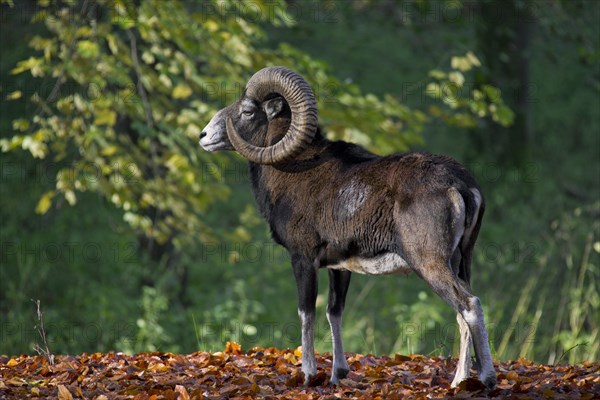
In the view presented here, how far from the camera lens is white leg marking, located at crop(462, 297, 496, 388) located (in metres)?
6.16

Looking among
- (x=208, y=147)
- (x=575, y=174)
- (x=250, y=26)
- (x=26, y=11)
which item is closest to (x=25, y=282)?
(x=26, y=11)

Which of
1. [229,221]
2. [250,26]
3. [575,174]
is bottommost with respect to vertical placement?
[229,221]

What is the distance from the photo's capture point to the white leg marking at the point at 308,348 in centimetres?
698

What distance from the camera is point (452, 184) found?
6.45m

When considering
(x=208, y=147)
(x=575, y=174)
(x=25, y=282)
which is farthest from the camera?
(x=575, y=174)

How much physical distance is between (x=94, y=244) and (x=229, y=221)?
5.75m

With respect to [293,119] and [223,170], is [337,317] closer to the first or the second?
[293,119]

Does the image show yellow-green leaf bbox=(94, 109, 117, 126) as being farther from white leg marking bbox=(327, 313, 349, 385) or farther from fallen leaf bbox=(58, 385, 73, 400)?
fallen leaf bbox=(58, 385, 73, 400)

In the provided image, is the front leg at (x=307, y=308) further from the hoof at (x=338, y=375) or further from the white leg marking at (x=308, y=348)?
the hoof at (x=338, y=375)

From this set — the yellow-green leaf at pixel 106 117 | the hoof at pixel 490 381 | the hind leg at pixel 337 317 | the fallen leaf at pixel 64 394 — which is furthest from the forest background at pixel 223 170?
the hoof at pixel 490 381

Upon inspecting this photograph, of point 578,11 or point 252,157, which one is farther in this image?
point 578,11

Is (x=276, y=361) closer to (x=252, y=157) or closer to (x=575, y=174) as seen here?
(x=252, y=157)

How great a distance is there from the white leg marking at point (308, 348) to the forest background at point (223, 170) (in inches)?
76.5

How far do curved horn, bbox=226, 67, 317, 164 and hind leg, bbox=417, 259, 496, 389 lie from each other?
1.64 m
